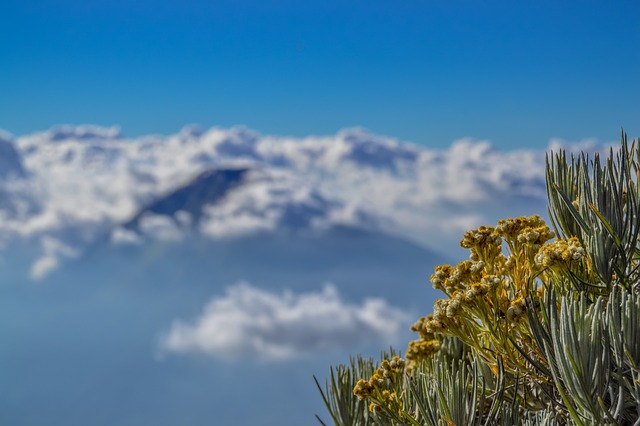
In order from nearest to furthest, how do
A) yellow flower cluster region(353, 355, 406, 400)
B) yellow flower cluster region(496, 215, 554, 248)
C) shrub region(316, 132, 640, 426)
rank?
1. shrub region(316, 132, 640, 426)
2. yellow flower cluster region(496, 215, 554, 248)
3. yellow flower cluster region(353, 355, 406, 400)

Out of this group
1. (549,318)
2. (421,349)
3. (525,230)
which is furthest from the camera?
(421,349)

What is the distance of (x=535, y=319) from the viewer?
202cm

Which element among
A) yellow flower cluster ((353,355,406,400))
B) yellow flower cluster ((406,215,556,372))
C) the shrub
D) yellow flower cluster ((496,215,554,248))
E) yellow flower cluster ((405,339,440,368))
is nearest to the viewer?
the shrub

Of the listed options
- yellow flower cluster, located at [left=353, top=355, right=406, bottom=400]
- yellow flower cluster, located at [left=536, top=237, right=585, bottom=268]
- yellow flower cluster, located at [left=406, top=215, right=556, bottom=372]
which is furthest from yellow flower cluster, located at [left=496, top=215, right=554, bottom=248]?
yellow flower cluster, located at [left=353, top=355, right=406, bottom=400]

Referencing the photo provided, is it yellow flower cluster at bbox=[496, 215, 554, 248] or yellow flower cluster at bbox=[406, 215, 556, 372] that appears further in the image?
yellow flower cluster at bbox=[496, 215, 554, 248]

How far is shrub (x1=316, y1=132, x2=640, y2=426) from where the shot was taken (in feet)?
6.10

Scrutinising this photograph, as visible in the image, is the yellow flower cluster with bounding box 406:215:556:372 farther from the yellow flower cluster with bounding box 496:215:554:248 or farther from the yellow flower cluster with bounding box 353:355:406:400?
the yellow flower cluster with bounding box 353:355:406:400

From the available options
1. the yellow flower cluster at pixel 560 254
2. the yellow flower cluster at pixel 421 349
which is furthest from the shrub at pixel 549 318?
the yellow flower cluster at pixel 421 349

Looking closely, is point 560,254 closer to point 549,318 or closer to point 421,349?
point 549,318

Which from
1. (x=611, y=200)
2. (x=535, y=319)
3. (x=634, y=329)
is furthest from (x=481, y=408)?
(x=611, y=200)

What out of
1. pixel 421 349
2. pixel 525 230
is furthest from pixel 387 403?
pixel 525 230

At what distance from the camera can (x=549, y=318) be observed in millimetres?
2074

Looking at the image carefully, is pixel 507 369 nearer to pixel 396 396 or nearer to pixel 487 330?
pixel 487 330

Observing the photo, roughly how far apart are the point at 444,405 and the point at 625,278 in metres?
0.74
